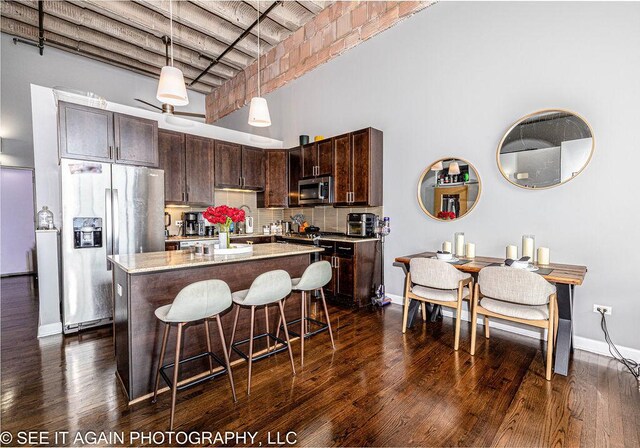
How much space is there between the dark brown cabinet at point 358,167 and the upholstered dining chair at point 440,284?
1.46 m

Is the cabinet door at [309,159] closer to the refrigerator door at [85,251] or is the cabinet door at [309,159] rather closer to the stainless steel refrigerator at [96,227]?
the stainless steel refrigerator at [96,227]

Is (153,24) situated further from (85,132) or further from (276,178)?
(276,178)

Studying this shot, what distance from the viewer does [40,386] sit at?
2.21 meters

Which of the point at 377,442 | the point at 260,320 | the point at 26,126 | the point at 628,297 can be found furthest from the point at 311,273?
the point at 26,126

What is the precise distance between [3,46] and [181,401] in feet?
23.4

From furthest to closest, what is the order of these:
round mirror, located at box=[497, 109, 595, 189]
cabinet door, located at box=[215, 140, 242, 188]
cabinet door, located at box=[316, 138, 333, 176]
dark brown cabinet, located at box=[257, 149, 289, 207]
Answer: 1. dark brown cabinet, located at box=[257, 149, 289, 207]
2. cabinet door, located at box=[215, 140, 242, 188]
3. cabinet door, located at box=[316, 138, 333, 176]
4. round mirror, located at box=[497, 109, 595, 189]

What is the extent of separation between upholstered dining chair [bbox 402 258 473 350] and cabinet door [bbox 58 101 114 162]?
3799 mm

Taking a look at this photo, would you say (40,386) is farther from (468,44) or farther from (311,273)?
(468,44)

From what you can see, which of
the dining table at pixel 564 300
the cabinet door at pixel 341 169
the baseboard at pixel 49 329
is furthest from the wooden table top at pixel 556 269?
the baseboard at pixel 49 329

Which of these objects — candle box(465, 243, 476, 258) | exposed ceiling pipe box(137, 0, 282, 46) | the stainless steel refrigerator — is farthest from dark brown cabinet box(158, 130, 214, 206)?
candle box(465, 243, 476, 258)

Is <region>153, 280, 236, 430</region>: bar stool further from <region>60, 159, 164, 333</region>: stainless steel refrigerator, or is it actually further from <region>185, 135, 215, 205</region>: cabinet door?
<region>185, 135, 215, 205</region>: cabinet door

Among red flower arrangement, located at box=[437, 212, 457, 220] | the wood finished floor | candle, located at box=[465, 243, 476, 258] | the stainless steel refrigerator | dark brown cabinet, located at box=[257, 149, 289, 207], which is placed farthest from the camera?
dark brown cabinet, located at box=[257, 149, 289, 207]

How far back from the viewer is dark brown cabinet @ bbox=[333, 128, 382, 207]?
4230 mm

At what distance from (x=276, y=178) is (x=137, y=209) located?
8.27 ft
